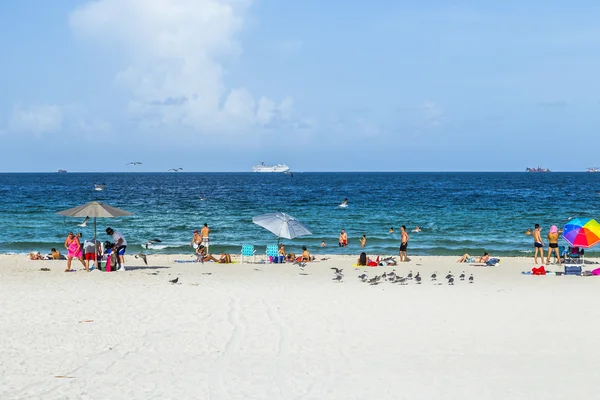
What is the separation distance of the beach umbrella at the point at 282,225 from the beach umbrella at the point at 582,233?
29.2ft

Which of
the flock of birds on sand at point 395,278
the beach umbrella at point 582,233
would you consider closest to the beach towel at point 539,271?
the beach umbrella at point 582,233

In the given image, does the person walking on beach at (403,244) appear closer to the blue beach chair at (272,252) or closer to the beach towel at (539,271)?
the blue beach chair at (272,252)

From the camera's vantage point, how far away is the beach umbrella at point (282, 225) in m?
23.2

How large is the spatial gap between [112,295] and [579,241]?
49.2 ft

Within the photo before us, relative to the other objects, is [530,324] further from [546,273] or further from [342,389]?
[546,273]

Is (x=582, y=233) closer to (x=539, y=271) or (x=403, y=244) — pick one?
(x=539, y=271)

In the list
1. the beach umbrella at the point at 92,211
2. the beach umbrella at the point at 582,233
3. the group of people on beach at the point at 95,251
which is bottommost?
the group of people on beach at the point at 95,251

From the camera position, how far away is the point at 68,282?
59.0 ft

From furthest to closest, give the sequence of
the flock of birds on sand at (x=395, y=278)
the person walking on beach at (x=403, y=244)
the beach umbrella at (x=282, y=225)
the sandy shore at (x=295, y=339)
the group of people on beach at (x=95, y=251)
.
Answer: the person walking on beach at (x=403, y=244), the beach umbrella at (x=282, y=225), the group of people on beach at (x=95, y=251), the flock of birds on sand at (x=395, y=278), the sandy shore at (x=295, y=339)

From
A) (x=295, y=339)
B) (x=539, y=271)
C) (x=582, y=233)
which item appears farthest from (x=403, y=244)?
(x=295, y=339)

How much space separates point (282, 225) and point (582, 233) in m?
10.1

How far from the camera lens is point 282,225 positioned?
2333cm

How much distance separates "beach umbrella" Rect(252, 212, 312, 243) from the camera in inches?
912

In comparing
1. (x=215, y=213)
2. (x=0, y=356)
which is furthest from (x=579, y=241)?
(x=215, y=213)
